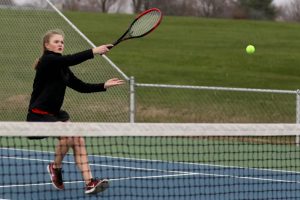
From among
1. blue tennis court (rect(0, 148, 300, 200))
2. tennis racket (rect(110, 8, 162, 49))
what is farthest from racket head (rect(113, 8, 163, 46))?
blue tennis court (rect(0, 148, 300, 200))

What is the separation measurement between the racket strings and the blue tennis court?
5.25 ft

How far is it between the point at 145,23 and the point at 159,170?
182 cm

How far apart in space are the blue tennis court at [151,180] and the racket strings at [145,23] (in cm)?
160

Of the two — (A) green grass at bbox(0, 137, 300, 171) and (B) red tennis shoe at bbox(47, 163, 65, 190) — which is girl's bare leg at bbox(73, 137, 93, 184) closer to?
(B) red tennis shoe at bbox(47, 163, 65, 190)

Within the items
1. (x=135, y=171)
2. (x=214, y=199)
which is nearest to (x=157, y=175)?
(x=135, y=171)

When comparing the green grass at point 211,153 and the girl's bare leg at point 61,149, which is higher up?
the girl's bare leg at point 61,149

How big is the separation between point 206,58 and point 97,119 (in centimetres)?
1388

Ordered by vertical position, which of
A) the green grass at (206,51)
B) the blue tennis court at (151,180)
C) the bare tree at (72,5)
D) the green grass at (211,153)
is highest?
the bare tree at (72,5)

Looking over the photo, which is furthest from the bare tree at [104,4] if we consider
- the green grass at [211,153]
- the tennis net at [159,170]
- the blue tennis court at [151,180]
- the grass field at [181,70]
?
the blue tennis court at [151,180]

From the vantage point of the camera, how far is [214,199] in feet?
25.7

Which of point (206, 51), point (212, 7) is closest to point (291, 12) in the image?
point (212, 7)

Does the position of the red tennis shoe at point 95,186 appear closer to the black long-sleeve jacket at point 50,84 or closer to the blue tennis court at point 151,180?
the blue tennis court at point 151,180

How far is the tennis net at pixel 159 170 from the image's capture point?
5.92 meters

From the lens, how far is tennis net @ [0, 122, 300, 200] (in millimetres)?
5922
